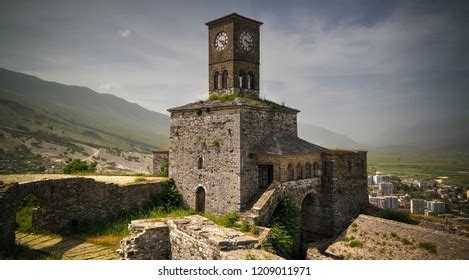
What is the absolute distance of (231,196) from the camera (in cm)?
1436

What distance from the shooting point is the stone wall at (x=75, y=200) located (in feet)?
37.7

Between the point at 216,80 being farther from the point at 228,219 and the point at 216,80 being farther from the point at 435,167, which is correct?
the point at 435,167

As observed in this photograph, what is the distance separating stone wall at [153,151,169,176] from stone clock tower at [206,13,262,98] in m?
5.34

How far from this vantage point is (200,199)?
1596cm

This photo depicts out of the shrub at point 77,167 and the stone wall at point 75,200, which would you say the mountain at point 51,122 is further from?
the stone wall at point 75,200

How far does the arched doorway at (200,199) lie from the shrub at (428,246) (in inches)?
369

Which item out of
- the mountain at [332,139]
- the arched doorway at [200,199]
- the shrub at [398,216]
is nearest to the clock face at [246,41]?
the mountain at [332,139]

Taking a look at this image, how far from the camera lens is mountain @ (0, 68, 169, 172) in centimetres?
1134

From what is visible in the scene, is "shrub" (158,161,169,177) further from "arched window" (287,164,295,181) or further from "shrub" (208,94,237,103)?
"arched window" (287,164,295,181)

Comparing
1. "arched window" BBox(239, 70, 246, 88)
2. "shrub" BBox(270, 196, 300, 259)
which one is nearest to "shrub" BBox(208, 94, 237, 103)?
"arched window" BBox(239, 70, 246, 88)

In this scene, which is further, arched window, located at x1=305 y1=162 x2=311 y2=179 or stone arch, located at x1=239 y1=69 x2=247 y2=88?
stone arch, located at x1=239 y1=69 x2=247 y2=88

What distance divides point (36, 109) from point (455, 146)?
2146 centimetres

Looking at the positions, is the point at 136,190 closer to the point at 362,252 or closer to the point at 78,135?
the point at 362,252

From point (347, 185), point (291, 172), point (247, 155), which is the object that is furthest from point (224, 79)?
point (347, 185)
